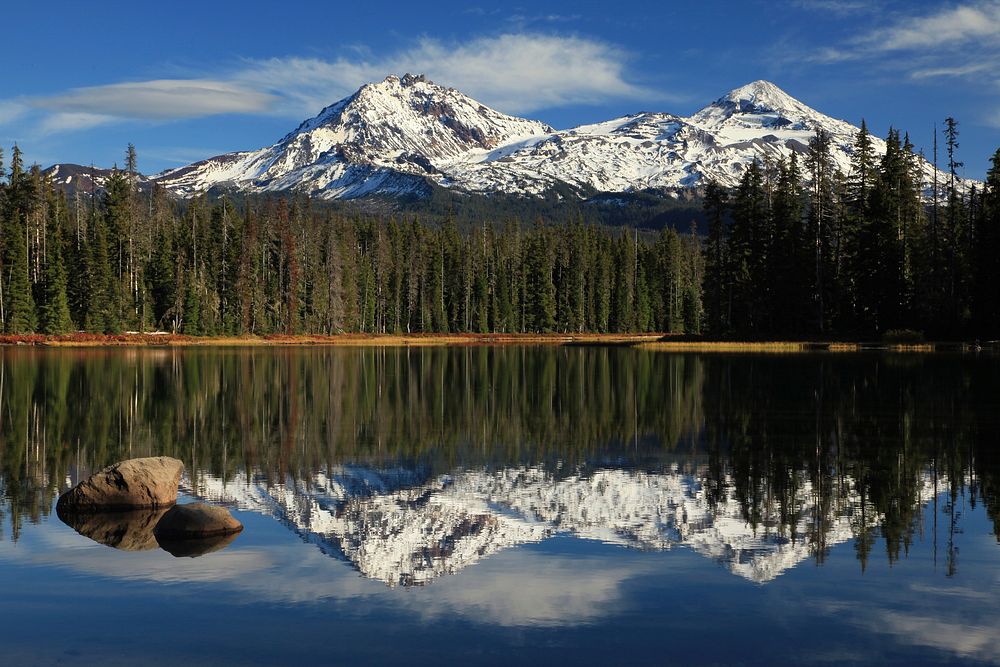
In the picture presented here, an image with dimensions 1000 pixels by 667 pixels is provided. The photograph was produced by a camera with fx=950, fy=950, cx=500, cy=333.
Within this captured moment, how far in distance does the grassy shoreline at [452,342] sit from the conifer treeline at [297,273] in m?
3.78

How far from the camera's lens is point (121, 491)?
17.3m

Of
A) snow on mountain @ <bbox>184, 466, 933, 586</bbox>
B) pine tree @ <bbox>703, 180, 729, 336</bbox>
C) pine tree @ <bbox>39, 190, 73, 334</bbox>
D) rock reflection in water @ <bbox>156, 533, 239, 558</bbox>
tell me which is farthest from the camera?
pine tree @ <bbox>39, 190, 73, 334</bbox>

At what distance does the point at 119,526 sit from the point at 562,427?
1553 cm

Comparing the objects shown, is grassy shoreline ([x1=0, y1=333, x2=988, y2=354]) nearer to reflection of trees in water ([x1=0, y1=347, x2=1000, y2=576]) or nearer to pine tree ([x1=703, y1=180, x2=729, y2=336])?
pine tree ([x1=703, y1=180, x2=729, y2=336])

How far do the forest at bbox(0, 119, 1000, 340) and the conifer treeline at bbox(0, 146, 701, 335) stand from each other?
0.93 feet

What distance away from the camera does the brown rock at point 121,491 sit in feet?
56.5

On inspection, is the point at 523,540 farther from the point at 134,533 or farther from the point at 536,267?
the point at 536,267

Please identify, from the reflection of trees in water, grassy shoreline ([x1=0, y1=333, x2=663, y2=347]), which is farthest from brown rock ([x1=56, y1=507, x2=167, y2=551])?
grassy shoreline ([x1=0, y1=333, x2=663, y2=347])

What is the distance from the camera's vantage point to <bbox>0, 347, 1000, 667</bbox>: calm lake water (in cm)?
1059

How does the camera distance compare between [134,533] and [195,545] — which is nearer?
[195,545]

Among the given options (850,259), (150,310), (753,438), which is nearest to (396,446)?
(753,438)

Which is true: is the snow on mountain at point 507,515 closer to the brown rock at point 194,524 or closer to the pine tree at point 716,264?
the brown rock at point 194,524

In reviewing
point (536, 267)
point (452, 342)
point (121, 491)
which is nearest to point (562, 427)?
point (121, 491)

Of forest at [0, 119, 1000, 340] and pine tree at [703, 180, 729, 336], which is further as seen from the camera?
pine tree at [703, 180, 729, 336]
